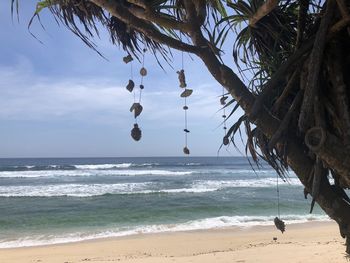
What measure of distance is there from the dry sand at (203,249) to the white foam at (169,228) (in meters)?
0.66

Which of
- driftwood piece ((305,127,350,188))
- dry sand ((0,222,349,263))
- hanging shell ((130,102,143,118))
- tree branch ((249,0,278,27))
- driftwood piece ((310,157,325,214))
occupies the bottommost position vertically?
dry sand ((0,222,349,263))

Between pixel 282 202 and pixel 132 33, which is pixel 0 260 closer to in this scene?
pixel 132 33

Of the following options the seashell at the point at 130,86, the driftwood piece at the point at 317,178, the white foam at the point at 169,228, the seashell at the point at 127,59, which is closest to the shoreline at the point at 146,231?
the white foam at the point at 169,228

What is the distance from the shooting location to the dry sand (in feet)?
30.6

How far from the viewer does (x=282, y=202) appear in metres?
19.0

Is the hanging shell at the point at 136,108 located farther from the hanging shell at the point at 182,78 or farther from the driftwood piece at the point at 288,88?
the driftwood piece at the point at 288,88

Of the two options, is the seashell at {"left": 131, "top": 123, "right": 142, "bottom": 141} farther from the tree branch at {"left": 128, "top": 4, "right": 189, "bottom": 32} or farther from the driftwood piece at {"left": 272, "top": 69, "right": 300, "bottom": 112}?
the driftwood piece at {"left": 272, "top": 69, "right": 300, "bottom": 112}

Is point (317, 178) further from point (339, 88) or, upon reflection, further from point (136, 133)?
point (136, 133)

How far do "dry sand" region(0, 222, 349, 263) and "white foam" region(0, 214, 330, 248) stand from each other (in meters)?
0.66

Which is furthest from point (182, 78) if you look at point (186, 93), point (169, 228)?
point (169, 228)

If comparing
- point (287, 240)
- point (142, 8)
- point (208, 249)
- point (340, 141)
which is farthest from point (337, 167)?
point (287, 240)

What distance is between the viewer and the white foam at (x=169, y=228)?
11844 mm

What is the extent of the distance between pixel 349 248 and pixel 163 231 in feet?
37.4

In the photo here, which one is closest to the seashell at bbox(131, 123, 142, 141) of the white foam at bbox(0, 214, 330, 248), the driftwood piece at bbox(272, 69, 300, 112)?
the driftwood piece at bbox(272, 69, 300, 112)
